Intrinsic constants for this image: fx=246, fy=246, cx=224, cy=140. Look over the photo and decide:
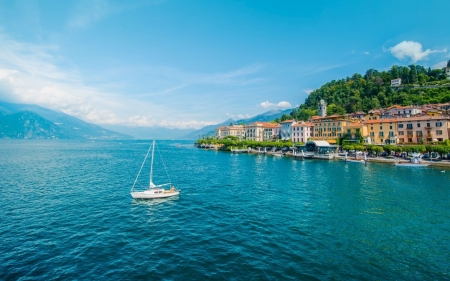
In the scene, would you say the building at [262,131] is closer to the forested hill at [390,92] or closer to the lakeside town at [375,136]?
the lakeside town at [375,136]

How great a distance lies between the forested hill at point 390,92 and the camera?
137125 mm

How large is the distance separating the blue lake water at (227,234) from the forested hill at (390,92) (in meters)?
121

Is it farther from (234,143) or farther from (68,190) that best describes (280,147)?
(68,190)

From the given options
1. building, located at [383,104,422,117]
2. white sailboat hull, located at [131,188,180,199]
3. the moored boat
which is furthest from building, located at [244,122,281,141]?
white sailboat hull, located at [131,188,180,199]

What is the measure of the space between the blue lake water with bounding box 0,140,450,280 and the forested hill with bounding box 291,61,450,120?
396ft

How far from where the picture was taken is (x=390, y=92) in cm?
15275

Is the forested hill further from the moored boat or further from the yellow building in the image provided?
the moored boat

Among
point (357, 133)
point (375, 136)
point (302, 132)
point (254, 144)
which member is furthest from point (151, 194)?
point (254, 144)

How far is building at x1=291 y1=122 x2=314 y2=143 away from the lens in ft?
405

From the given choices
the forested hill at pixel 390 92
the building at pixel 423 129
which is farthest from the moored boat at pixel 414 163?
the forested hill at pixel 390 92

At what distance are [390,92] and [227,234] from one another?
16976cm

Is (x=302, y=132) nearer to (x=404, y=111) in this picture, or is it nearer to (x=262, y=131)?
(x=404, y=111)

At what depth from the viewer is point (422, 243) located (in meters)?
20.8

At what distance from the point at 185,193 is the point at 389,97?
153399mm
